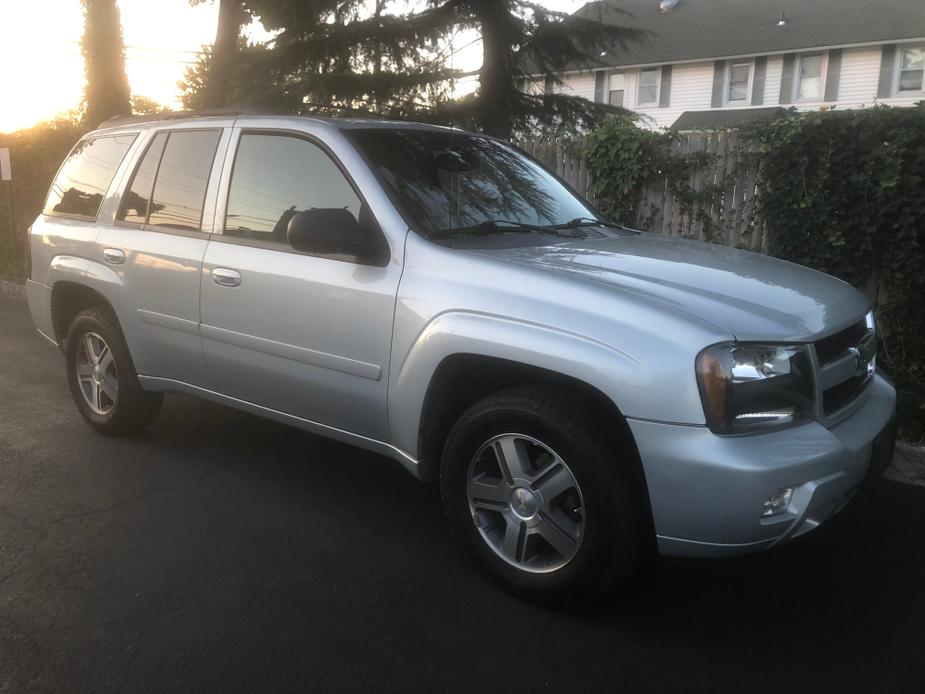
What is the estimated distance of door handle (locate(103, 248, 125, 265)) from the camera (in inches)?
179

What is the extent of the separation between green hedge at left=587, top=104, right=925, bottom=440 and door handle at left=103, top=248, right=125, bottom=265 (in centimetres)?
471

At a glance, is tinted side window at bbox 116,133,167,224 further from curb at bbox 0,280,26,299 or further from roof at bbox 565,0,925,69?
roof at bbox 565,0,925,69

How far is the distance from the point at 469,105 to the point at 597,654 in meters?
7.90

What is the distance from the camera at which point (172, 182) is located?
14.5 feet

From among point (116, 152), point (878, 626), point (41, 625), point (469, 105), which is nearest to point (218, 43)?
point (469, 105)

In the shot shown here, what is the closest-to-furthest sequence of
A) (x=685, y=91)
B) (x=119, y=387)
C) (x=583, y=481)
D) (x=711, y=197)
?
1. (x=583, y=481)
2. (x=119, y=387)
3. (x=711, y=197)
4. (x=685, y=91)

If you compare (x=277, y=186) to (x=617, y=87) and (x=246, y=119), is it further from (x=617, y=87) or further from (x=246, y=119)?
(x=617, y=87)

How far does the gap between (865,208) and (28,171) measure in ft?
39.1

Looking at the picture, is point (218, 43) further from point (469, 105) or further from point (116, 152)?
point (116, 152)

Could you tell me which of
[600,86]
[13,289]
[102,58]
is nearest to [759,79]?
[600,86]

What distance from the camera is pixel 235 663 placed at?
2.77 meters

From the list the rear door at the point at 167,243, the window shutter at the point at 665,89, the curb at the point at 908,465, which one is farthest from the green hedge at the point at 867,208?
the window shutter at the point at 665,89

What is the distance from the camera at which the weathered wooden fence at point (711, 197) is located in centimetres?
661

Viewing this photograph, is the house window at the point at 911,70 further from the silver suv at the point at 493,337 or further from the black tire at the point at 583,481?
the black tire at the point at 583,481
